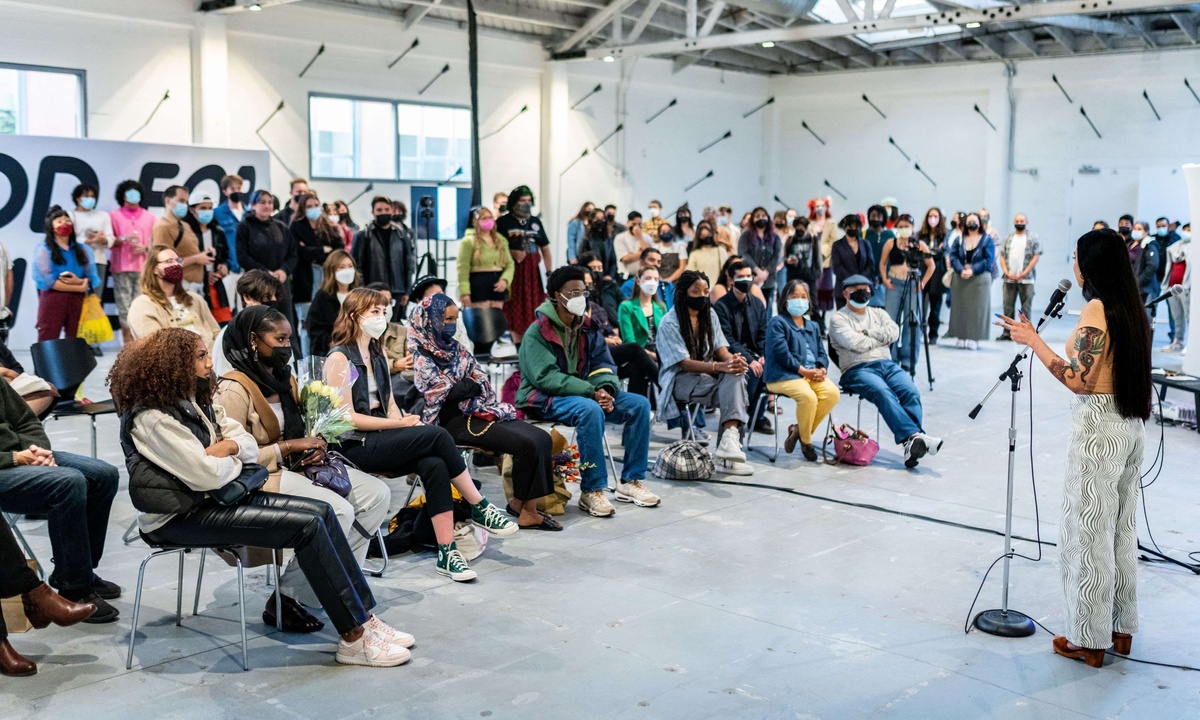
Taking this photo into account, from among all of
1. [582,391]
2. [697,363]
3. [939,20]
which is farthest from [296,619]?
[939,20]

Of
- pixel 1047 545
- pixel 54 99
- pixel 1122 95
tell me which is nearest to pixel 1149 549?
pixel 1047 545

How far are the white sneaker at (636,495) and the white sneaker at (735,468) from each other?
28.6 inches

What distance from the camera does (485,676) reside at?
3461 mm

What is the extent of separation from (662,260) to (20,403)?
19.2ft

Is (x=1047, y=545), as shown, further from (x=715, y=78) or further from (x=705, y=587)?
(x=715, y=78)

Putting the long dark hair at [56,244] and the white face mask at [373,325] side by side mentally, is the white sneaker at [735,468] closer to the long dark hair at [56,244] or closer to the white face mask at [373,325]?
the white face mask at [373,325]

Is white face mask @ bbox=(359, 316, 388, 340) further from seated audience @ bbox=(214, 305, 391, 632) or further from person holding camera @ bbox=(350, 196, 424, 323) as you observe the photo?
person holding camera @ bbox=(350, 196, 424, 323)

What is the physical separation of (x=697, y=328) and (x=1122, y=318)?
312cm

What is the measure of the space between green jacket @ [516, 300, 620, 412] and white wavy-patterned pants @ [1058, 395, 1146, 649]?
2439mm

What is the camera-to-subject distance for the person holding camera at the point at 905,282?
30.9 ft

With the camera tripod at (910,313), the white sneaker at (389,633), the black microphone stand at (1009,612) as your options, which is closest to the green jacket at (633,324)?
the camera tripod at (910,313)

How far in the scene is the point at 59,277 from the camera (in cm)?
782

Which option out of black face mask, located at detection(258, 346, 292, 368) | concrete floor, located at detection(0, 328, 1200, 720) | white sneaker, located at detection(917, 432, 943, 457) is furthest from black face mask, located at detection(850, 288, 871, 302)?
black face mask, located at detection(258, 346, 292, 368)

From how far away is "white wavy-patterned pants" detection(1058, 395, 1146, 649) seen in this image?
11.7ft
